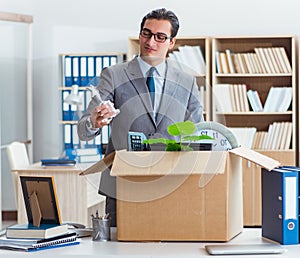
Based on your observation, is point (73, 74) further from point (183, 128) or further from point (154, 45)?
point (183, 128)

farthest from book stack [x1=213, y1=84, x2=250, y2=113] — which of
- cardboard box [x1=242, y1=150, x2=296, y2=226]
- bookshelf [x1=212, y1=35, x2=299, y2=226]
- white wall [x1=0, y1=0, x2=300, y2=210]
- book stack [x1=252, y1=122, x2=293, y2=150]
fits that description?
white wall [x1=0, y1=0, x2=300, y2=210]

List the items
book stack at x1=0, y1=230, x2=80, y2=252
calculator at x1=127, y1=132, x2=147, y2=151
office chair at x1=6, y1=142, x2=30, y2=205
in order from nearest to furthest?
book stack at x1=0, y1=230, x2=80, y2=252 < calculator at x1=127, y1=132, x2=147, y2=151 < office chair at x1=6, y1=142, x2=30, y2=205

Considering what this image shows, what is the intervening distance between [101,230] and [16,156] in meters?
3.54

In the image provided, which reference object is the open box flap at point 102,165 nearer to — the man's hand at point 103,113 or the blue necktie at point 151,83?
the man's hand at point 103,113

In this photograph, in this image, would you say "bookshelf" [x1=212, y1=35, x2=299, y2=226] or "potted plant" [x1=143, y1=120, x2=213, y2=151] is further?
"bookshelf" [x1=212, y1=35, x2=299, y2=226]

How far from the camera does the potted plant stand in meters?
2.37

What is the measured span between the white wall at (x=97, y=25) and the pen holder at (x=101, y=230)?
458cm

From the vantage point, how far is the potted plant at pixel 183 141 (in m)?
2.37

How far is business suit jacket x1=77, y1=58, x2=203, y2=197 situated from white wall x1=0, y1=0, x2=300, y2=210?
13.7 feet

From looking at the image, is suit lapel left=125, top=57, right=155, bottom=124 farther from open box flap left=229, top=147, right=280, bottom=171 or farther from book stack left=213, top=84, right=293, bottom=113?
book stack left=213, top=84, right=293, bottom=113

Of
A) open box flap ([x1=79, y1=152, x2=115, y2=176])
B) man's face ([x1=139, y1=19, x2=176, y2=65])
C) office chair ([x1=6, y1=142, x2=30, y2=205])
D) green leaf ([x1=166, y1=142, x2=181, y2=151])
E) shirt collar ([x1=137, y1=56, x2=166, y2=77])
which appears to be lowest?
office chair ([x1=6, y1=142, x2=30, y2=205])

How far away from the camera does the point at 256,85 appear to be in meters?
6.70

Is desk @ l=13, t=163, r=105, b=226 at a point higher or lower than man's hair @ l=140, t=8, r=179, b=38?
lower

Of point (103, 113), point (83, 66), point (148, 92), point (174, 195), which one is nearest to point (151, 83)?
point (148, 92)
